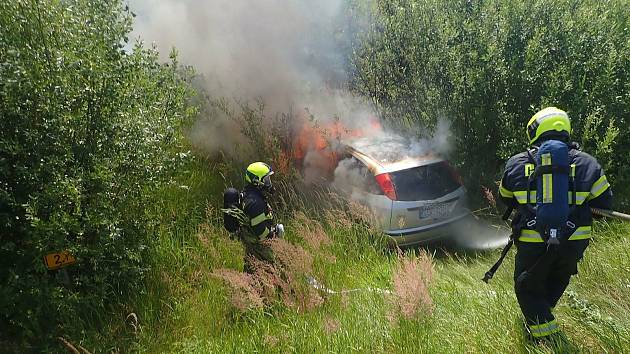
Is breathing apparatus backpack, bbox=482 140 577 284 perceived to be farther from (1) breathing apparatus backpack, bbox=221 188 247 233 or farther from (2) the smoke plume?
(2) the smoke plume

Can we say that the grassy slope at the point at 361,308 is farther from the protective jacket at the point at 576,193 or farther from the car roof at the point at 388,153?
the car roof at the point at 388,153

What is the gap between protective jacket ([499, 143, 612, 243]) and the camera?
316 centimetres

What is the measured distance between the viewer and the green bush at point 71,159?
155 inches

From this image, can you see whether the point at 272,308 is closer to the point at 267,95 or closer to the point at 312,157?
the point at 312,157

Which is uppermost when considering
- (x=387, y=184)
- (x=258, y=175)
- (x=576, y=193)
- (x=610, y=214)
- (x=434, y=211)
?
(x=258, y=175)

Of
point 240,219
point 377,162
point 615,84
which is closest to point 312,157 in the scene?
point 377,162

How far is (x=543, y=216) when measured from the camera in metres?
3.12

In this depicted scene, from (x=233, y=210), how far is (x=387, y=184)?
2.17 metres

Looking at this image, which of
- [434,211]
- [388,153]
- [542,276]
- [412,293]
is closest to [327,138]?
[388,153]

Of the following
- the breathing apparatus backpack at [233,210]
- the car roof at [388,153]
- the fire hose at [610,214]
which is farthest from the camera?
the car roof at [388,153]

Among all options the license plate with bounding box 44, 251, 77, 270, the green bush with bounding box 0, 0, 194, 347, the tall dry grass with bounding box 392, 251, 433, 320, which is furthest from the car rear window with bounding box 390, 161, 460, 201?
the license plate with bounding box 44, 251, 77, 270

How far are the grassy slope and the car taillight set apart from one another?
23.5 inches

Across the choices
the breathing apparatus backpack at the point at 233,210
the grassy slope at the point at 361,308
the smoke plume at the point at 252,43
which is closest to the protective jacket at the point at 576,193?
the grassy slope at the point at 361,308

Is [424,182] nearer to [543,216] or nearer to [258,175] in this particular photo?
[258,175]
